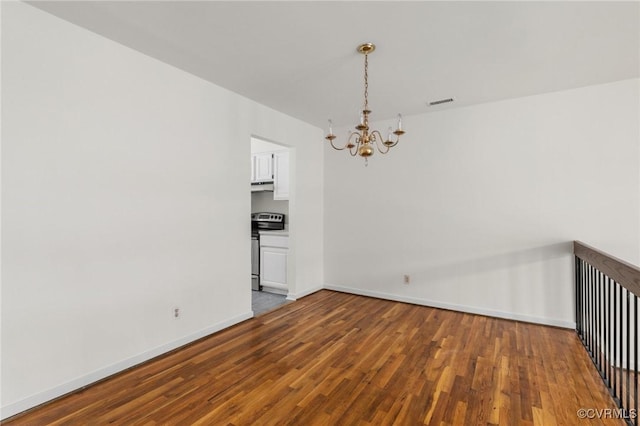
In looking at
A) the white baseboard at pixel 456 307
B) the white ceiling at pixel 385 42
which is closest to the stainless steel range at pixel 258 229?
the white baseboard at pixel 456 307

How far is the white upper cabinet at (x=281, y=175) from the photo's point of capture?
4.75 meters

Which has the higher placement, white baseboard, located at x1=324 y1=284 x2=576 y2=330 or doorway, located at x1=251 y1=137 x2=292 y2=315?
doorway, located at x1=251 y1=137 x2=292 y2=315

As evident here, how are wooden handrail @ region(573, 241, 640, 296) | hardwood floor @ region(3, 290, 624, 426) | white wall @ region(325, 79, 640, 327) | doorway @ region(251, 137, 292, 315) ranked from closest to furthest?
wooden handrail @ region(573, 241, 640, 296), hardwood floor @ region(3, 290, 624, 426), white wall @ region(325, 79, 640, 327), doorway @ region(251, 137, 292, 315)

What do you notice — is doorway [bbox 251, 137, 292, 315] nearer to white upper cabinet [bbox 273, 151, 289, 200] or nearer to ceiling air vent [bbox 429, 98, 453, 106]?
white upper cabinet [bbox 273, 151, 289, 200]

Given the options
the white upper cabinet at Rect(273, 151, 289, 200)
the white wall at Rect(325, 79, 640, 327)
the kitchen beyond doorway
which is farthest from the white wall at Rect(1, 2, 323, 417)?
Answer: the white wall at Rect(325, 79, 640, 327)

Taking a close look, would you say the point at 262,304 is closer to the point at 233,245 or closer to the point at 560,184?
the point at 233,245

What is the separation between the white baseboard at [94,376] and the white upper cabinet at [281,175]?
7.39 ft

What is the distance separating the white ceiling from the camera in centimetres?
195

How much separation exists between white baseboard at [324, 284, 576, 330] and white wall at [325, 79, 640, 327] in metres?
0.02

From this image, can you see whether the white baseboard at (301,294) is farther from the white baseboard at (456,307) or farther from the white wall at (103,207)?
the white wall at (103,207)

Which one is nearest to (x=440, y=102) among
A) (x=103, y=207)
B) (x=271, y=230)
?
(x=271, y=230)

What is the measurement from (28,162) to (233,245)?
1.82m

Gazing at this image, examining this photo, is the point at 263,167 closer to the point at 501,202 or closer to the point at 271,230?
the point at 271,230

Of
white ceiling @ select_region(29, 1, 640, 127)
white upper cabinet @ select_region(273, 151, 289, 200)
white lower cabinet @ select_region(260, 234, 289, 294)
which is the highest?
white ceiling @ select_region(29, 1, 640, 127)
